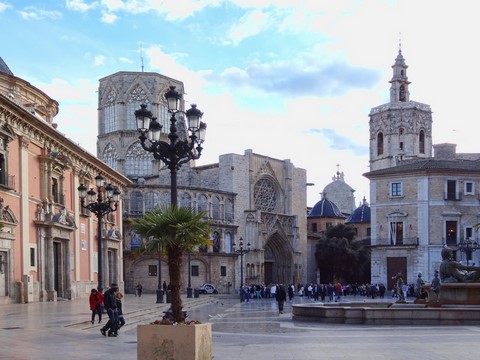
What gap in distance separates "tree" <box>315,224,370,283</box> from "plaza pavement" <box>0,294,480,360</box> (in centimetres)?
4960

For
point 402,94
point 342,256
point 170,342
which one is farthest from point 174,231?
point 402,94

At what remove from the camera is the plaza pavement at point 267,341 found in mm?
12383

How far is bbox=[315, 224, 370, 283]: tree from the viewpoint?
229 feet

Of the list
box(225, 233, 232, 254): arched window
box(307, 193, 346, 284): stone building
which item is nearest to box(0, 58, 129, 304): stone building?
box(225, 233, 232, 254): arched window

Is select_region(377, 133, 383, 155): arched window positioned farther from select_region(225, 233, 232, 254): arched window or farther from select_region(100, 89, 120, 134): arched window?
select_region(100, 89, 120, 134): arched window

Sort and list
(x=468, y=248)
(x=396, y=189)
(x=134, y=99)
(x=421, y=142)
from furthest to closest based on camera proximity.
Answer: (x=421, y=142), (x=134, y=99), (x=396, y=189), (x=468, y=248)

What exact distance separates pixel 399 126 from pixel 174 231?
8109 centimetres

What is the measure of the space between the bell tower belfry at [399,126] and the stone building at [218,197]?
17.8 meters

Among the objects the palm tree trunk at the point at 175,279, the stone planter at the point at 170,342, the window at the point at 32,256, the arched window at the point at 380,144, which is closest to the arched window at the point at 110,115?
the arched window at the point at 380,144

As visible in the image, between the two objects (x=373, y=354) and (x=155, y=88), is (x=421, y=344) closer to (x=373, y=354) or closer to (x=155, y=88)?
(x=373, y=354)

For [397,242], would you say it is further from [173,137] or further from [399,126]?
[173,137]

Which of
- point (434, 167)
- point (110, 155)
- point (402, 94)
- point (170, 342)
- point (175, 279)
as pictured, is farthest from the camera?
point (402, 94)

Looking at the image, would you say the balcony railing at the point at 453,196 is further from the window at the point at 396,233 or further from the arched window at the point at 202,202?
the arched window at the point at 202,202

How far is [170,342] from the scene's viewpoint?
30.9 feet
